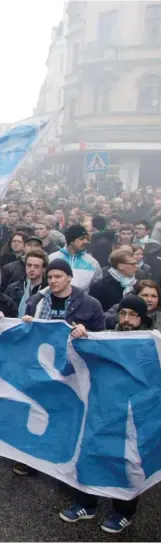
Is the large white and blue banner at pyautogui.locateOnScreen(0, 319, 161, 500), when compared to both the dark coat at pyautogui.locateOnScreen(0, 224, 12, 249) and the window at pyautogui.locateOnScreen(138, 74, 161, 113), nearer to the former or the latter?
the dark coat at pyautogui.locateOnScreen(0, 224, 12, 249)

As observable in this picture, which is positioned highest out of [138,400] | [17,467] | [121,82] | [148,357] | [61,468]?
[121,82]

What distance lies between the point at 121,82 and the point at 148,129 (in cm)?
306

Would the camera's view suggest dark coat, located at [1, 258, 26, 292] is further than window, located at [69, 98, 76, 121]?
No

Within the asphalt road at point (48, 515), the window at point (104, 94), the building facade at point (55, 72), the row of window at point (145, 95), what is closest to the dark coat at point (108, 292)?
the asphalt road at point (48, 515)

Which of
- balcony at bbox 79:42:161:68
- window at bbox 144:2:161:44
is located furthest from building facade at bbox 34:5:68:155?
window at bbox 144:2:161:44

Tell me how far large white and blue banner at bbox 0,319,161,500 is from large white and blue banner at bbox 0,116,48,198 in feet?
5.72

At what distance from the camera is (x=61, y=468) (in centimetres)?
320

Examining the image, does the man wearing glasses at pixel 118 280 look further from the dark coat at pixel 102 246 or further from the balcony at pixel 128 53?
the balcony at pixel 128 53

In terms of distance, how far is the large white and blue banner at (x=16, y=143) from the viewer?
477 centimetres

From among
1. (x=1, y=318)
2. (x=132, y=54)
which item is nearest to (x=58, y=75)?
(x=132, y=54)

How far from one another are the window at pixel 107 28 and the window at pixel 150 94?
288 centimetres

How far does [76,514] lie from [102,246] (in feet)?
12.7

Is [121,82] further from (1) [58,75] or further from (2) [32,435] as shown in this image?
(2) [32,435]

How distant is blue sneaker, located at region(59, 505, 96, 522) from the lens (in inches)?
125
